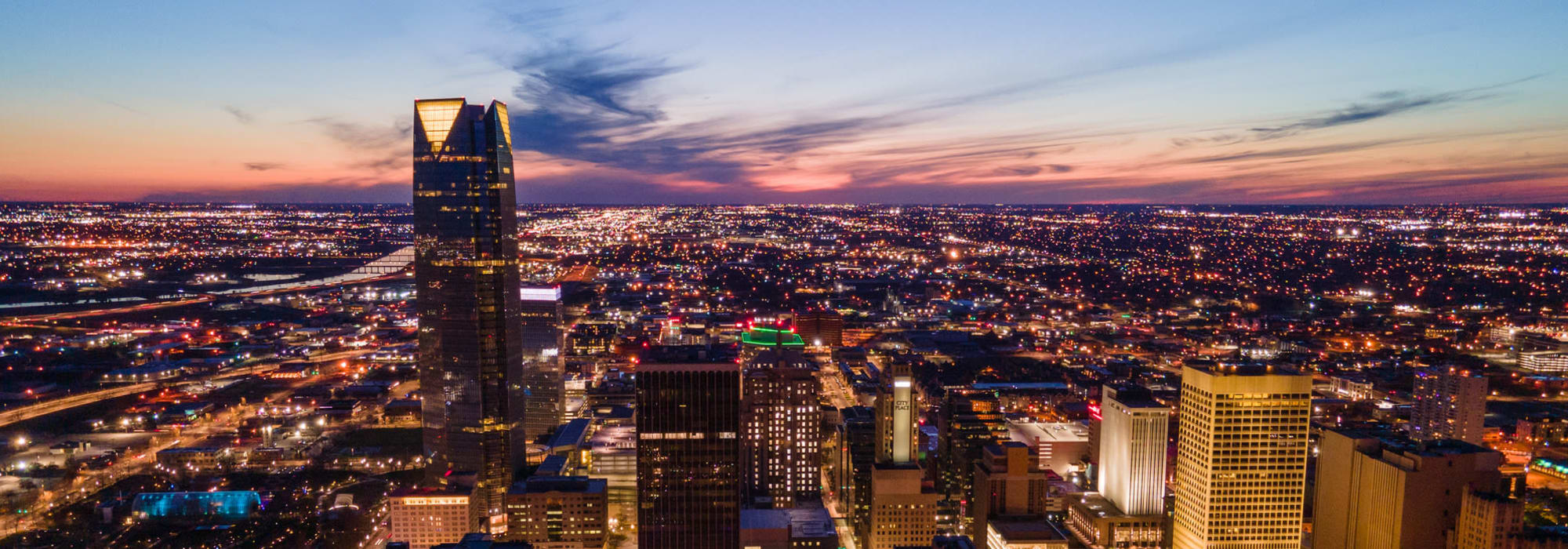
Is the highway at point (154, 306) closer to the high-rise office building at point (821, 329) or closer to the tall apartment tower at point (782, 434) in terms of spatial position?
the high-rise office building at point (821, 329)

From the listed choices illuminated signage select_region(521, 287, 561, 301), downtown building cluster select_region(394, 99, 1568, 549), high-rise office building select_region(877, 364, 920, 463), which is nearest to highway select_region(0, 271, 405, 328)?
illuminated signage select_region(521, 287, 561, 301)

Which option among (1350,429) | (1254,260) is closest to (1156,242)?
(1254,260)

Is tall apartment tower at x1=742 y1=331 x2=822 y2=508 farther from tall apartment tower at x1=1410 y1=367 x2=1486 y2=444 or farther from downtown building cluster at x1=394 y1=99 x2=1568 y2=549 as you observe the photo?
tall apartment tower at x1=1410 y1=367 x2=1486 y2=444

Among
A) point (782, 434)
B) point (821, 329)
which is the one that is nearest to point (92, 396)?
point (782, 434)

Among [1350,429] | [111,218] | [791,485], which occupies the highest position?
[111,218]

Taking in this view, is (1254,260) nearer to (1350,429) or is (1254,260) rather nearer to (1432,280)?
(1432,280)

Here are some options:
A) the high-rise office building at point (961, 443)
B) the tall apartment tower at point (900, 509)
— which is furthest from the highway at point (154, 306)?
the high-rise office building at point (961, 443)
